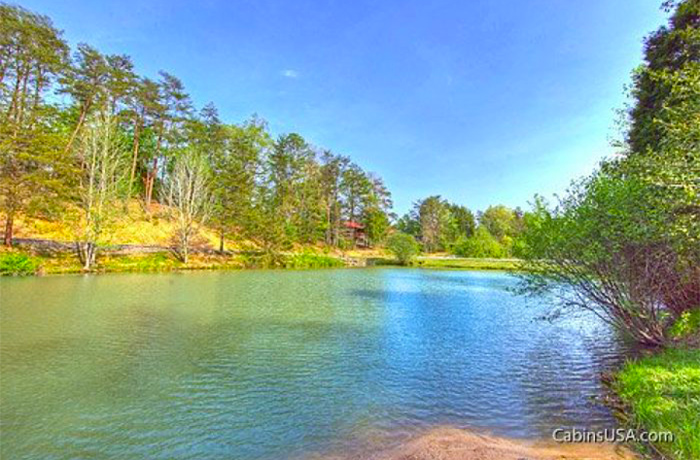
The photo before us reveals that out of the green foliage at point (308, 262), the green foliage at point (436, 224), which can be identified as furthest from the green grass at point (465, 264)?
the green foliage at point (436, 224)

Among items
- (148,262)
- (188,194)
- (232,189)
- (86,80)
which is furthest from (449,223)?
(86,80)

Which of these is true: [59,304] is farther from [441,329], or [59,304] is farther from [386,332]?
[441,329]

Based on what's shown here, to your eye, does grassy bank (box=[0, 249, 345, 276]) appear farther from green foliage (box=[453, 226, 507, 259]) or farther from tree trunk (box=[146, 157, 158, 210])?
green foliage (box=[453, 226, 507, 259])

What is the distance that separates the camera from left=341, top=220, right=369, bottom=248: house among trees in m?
60.8

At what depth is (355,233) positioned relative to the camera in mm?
65000

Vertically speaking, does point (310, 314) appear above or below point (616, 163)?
below

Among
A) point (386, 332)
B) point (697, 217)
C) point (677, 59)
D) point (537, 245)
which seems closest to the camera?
point (697, 217)

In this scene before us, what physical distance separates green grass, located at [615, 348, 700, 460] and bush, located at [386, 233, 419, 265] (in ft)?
139

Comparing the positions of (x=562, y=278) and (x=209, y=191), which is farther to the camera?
(x=209, y=191)

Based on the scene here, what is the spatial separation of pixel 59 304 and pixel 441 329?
1345cm

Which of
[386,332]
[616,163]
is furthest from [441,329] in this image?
[616,163]

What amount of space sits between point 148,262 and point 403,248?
31757 mm

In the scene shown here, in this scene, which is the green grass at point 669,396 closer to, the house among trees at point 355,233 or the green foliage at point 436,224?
the house among trees at point 355,233

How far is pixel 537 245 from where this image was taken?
870 cm
